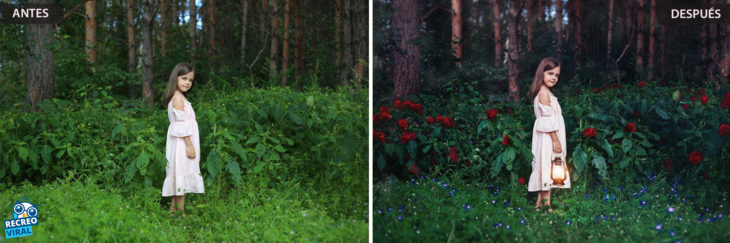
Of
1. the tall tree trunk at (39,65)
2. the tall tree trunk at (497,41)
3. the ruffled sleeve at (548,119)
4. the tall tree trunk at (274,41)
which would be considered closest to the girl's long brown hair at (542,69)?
the ruffled sleeve at (548,119)

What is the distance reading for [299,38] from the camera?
5141 mm

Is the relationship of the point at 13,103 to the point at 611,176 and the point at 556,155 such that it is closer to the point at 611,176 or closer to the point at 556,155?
the point at 556,155

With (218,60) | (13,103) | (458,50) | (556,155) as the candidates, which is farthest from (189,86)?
(556,155)

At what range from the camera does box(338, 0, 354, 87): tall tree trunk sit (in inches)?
194

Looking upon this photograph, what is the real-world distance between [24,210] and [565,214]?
147 inches

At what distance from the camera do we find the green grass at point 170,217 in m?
4.11

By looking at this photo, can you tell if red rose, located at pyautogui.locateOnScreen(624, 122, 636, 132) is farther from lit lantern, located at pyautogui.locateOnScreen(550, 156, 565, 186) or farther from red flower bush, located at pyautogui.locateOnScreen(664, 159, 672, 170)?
lit lantern, located at pyautogui.locateOnScreen(550, 156, 565, 186)

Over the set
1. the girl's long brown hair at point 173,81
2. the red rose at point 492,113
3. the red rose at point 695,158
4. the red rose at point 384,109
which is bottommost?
the red rose at point 695,158

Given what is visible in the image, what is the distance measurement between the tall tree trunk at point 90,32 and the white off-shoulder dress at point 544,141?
3252 mm

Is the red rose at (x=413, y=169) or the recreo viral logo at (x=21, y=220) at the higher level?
the red rose at (x=413, y=169)

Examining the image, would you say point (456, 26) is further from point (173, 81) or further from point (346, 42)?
point (173, 81)

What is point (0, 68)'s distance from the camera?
435cm

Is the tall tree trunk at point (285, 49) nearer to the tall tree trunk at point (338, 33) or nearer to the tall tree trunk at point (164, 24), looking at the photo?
the tall tree trunk at point (338, 33)

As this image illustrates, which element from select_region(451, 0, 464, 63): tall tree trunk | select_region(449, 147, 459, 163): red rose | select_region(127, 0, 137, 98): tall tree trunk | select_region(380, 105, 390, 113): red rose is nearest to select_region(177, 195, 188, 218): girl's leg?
select_region(127, 0, 137, 98): tall tree trunk
